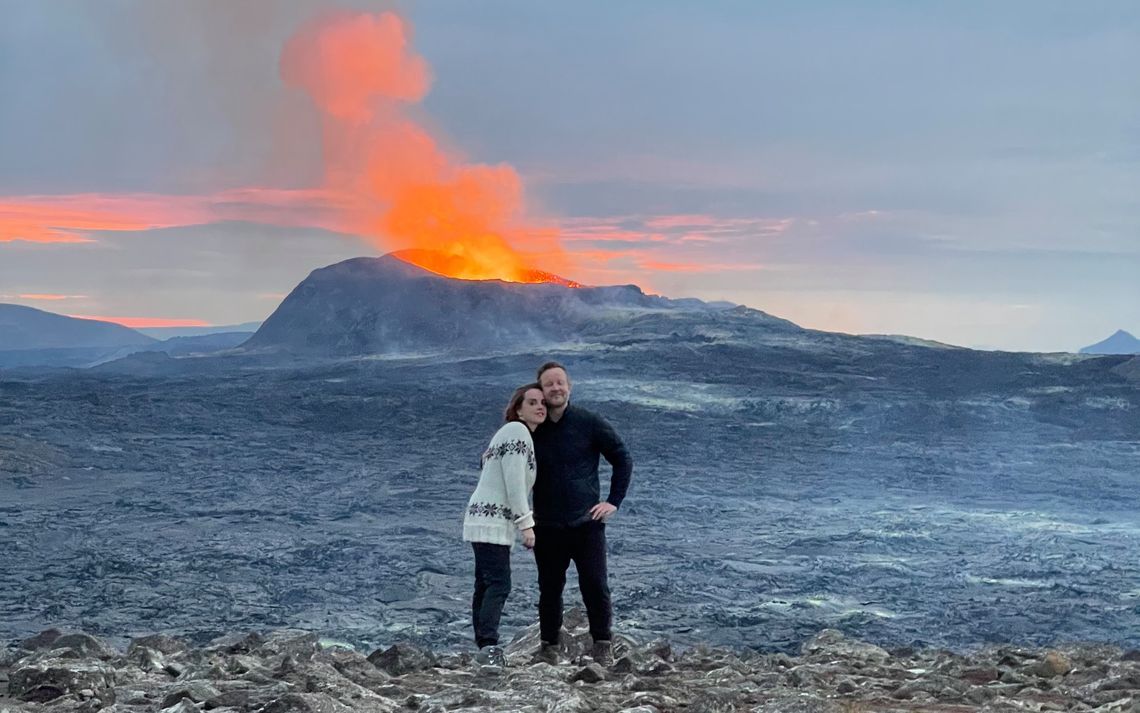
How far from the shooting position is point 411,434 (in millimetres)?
30797

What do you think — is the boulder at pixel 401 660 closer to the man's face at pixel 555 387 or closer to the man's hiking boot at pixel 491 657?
the man's hiking boot at pixel 491 657

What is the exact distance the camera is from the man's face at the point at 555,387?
6.77 metres

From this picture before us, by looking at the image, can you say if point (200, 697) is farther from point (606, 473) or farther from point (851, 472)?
point (851, 472)

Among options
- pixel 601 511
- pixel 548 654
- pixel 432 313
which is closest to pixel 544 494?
pixel 601 511

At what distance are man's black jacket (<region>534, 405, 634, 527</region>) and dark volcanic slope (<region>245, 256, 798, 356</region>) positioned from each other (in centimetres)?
5673

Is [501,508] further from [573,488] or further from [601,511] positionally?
[601,511]

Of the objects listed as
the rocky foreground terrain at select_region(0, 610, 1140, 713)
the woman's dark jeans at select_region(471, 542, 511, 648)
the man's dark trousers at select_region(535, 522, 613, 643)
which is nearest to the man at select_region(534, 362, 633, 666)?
the man's dark trousers at select_region(535, 522, 613, 643)

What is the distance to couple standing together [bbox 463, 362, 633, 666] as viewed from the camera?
6.73 m

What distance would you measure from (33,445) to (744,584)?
17959 mm

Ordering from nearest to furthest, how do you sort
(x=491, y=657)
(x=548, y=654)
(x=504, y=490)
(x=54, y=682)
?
(x=54, y=682), (x=491, y=657), (x=504, y=490), (x=548, y=654)

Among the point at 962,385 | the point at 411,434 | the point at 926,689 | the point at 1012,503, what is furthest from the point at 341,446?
the point at 926,689

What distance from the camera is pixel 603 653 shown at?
7090mm

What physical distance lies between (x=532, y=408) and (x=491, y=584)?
1.06m

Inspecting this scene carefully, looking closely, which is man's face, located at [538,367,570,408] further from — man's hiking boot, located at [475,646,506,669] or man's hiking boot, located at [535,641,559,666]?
man's hiking boot, located at [535,641,559,666]
